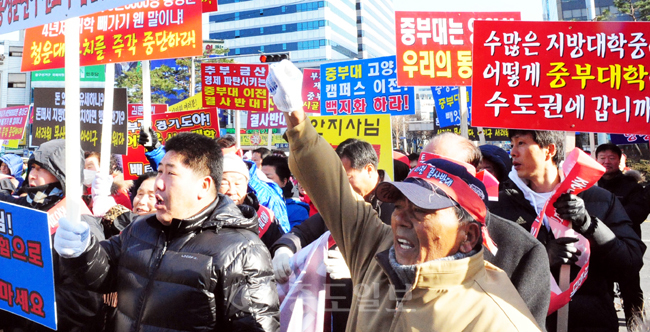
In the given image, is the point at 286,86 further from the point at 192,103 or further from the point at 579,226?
the point at 192,103

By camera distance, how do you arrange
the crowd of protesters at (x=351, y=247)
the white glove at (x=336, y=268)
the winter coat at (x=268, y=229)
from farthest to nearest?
1. the winter coat at (x=268, y=229)
2. the white glove at (x=336, y=268)
3. the crowd of protesters at (x=351, y=247)

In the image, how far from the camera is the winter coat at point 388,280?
1.58m

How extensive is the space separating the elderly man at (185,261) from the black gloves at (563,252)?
132 cm

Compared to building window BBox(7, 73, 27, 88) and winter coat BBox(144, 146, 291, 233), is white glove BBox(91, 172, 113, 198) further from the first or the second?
building window BBox(7, 73, 27, 88)

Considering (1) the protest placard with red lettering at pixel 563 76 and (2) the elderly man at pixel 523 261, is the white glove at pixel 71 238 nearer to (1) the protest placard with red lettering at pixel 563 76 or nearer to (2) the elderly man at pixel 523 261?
(2) the elderly man at pixel 523 261

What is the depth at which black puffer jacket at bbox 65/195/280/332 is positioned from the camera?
2207mm

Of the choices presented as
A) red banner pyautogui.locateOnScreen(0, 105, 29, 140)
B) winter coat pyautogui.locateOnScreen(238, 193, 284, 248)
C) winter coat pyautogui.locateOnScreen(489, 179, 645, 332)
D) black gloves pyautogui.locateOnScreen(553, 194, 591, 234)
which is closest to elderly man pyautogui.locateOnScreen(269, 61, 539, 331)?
black gloves pyautogui.locateOnScreen(553, 194, 591, 234)

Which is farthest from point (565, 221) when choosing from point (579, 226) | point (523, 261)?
point (523, 261)

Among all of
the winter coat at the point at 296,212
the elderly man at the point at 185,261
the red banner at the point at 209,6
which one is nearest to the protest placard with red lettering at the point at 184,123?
the red banner at the point at 209,6

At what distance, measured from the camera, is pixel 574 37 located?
3.75 m

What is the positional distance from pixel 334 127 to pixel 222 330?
3.63 metres

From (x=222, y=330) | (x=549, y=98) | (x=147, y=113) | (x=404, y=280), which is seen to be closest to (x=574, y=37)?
(x=549, y=98)

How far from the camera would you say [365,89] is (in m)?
8.80

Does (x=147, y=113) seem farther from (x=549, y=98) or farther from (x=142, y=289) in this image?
(x=549, y=98)
